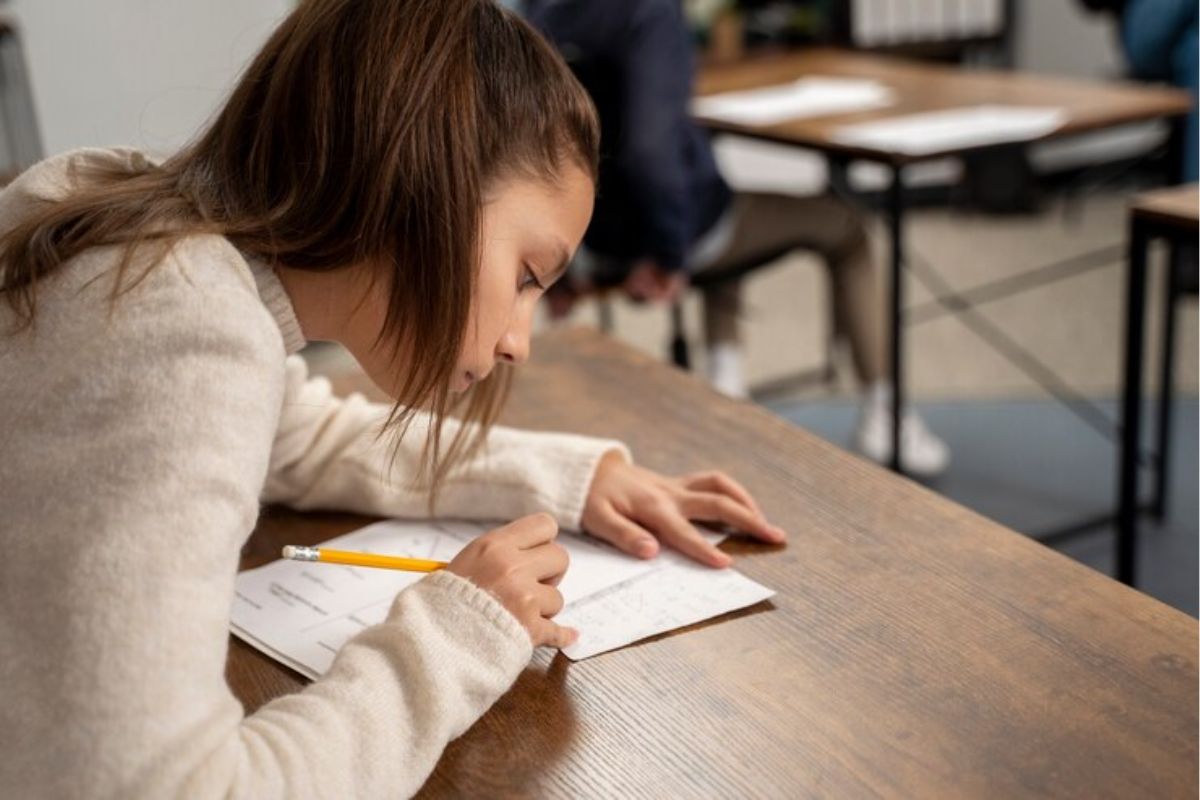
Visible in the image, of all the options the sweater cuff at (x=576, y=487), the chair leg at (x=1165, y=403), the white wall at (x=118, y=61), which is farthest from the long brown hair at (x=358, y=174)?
the white wall at (x=118, y=61)

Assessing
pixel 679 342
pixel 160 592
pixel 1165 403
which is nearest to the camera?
pixel 160 592

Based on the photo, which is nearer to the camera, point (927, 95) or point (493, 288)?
point (493, 288)

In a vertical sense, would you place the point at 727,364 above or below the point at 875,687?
below

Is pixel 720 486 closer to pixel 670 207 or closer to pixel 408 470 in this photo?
pixel 408 470

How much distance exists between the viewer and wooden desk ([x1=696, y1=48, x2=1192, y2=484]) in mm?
2428

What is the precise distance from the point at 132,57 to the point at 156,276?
261 centimetres

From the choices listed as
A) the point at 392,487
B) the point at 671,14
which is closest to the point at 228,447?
the point at 392,487

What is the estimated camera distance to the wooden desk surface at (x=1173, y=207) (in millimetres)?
1690

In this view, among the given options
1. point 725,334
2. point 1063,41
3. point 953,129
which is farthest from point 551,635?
point 1063,41

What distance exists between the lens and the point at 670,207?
8.25 ft

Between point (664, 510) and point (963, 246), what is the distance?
3453 millimetres

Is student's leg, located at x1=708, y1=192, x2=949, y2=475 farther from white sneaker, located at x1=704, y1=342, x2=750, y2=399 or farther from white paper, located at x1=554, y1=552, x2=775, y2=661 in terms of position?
white paper, located at x1=554, y1=552, x2=775, y2=661

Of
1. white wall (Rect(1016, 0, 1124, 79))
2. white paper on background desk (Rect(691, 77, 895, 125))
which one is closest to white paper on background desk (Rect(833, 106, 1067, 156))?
white paper on background desk (Rect(691, 77, 895, 125))

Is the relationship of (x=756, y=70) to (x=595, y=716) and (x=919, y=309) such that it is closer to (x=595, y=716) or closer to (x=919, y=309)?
(x=919, y=309)
